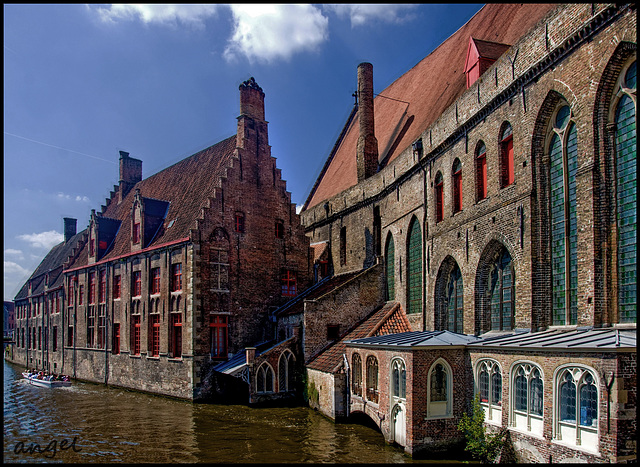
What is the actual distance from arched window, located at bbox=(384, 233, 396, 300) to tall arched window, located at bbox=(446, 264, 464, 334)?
401 centimetres

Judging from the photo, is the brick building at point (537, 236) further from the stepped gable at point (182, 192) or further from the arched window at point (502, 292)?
the stepped gable at point (182, 192)

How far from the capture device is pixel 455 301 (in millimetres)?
15914

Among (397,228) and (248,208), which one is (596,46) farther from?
(248,208)

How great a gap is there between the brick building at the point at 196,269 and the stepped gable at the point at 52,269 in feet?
30.2

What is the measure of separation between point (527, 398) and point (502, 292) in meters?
3.78

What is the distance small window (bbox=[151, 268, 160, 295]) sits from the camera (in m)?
23.8

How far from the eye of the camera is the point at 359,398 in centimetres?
1497

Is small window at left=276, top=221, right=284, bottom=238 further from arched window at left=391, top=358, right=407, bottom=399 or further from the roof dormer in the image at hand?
arched window at left=391, top=358, right=407, bottom=399

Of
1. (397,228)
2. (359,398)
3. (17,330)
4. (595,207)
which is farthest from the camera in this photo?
(17,330)

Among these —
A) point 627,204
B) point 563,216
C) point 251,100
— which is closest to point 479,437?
point 563,216

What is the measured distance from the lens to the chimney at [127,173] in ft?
114

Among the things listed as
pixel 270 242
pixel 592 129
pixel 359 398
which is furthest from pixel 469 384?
pixel 270 242

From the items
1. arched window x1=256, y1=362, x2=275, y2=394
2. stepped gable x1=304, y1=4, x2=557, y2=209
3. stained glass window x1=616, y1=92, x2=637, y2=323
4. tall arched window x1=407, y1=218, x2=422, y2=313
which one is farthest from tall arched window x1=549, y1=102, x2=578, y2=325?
arched window x1=256, y1=362, x2=275, y2=394

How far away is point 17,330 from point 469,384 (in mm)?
43177
